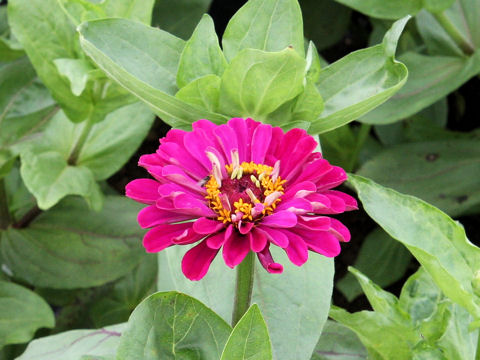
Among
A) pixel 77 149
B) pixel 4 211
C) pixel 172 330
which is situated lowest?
pixel 4 211

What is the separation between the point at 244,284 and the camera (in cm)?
59

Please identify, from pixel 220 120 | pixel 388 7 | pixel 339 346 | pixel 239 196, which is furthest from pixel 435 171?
pixel 239 196

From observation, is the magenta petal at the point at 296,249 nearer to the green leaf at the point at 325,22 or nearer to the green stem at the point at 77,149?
the green stem at the point at 77,149

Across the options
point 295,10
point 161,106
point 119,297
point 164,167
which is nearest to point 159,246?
point 164,167

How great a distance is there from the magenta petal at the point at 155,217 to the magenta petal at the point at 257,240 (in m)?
0.05

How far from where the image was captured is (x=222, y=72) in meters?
0.67

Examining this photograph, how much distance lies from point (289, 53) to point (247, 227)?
170 millimetres

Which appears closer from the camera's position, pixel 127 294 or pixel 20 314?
pixel 20 314

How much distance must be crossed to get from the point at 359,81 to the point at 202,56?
0.49ft

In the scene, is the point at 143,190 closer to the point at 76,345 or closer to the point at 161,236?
the point at 161,236

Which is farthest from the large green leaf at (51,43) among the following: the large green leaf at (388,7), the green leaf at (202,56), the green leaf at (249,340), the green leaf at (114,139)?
the green leaf at (249,340)

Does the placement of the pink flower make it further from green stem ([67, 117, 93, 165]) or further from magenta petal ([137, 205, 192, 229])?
green stem ([67, 117, 93, 165])

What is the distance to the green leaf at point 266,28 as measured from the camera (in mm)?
686

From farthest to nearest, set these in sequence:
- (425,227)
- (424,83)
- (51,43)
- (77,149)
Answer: (424,83), (77,149), (51,43), (425,227)
